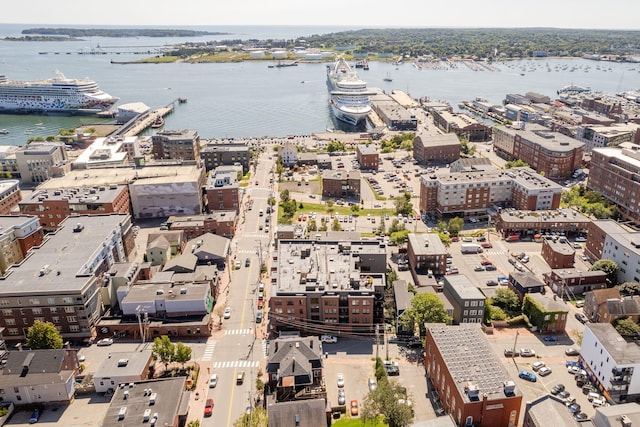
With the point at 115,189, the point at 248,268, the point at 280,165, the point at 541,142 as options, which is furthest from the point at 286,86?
the point at 248,268

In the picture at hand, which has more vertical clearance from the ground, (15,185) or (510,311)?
(15,185)

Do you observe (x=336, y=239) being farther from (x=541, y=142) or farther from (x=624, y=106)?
(x=624, y=106)

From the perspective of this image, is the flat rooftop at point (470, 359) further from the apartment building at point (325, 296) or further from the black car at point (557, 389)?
the apartment building at point (325, 296)

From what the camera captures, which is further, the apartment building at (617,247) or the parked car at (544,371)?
the apartment building at (617,247)

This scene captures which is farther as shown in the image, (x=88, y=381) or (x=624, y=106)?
(x=624, y=106)

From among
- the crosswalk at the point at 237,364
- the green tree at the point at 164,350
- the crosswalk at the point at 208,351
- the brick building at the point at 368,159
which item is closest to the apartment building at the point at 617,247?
the crosswalk at the point at 237,364

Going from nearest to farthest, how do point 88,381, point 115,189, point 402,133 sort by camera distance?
1. point 88,381
2. point 115,189
3. point 402,133
